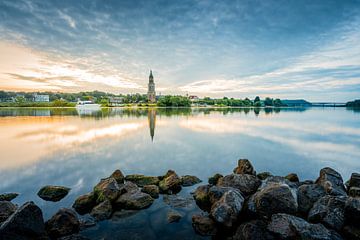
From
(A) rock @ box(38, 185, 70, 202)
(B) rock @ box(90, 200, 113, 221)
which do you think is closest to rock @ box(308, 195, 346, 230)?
(B) rock @ box(90, 200, 113, 221)

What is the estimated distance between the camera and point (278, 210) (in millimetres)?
6629

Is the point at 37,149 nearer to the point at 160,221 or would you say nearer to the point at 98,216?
the point at 98,216

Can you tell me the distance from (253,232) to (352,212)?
9.83ft

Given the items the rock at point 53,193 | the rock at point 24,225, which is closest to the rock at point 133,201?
the rock at point 24,225

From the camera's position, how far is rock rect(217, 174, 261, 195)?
29.0ft

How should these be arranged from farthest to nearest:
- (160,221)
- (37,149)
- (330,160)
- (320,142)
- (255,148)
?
(320,142) → (255,148) → (37,149) → (330,160) → (160,221)

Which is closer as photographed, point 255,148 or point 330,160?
point 330,160

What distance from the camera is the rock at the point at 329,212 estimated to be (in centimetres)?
622

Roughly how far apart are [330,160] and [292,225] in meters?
14.6

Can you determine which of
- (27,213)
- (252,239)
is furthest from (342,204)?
(27,213)

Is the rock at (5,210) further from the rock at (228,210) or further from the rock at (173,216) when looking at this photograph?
the rock at (228,210)

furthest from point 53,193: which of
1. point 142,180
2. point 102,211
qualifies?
point 142,180

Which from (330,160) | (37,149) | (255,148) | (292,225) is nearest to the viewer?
(292,225)

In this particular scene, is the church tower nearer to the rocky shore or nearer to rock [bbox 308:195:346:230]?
the rocky shore
